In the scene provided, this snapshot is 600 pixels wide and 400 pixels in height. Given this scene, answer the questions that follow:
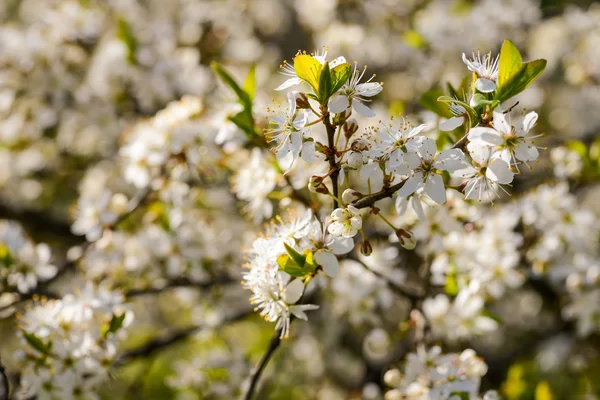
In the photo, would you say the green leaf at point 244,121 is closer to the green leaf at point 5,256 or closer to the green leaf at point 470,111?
the green leaf at point 470,111

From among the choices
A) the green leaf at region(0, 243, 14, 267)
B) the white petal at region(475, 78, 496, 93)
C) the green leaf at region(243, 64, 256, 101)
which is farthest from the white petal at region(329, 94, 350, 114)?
the green leaf at region(0, 243, 14, 267)

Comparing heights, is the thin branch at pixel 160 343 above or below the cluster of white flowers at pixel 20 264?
below

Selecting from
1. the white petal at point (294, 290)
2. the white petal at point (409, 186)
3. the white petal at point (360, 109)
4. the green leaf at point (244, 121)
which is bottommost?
the white petal at point (294, 290)

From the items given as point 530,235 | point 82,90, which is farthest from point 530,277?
point 82,90

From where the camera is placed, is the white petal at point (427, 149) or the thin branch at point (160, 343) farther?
the thin branch at point (160, 343)

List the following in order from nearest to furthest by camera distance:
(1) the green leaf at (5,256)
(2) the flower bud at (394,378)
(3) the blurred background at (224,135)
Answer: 1. (2) the flower bud at (394,378)
2. (1) the green leaf at (5,256)
3. (3) the blurred background at (224,135)

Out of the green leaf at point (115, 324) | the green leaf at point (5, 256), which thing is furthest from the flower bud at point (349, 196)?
the green leaf at point (5, 256)

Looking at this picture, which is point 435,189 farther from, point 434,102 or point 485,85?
point 434,102

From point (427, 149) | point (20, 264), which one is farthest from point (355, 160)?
point (20, 264)
